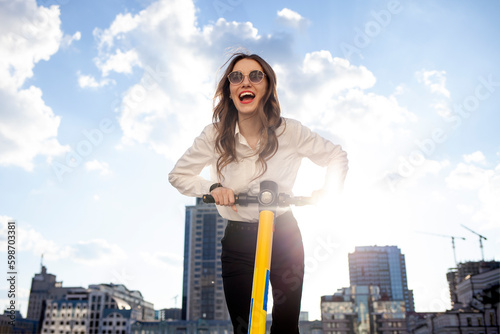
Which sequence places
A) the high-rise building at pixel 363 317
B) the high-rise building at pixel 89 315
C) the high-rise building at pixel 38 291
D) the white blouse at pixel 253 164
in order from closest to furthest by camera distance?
the white blouse at pixel 253 164 < the high-rise building at pixel 363 317 < the high-rise building at pixel 89 315 < the high-rise building at pixel 38 291

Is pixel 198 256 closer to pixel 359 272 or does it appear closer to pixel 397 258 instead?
pixel 359 272

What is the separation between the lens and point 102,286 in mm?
116062

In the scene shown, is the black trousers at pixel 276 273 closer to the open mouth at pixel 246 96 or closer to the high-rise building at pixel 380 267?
the open mouth at pixel 246 96

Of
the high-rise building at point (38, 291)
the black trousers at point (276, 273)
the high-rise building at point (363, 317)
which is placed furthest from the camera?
the high-rise building at point (38, 291)

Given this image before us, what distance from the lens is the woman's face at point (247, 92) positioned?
398cm

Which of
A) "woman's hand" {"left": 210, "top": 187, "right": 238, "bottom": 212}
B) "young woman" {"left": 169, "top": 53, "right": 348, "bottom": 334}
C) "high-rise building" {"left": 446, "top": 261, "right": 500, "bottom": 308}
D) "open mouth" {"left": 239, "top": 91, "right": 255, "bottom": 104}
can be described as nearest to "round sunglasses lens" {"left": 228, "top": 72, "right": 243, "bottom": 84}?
"young woman" {"left": 169, "top": 53, "right": 348, "bottom": 334}

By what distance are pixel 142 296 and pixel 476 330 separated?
10448 cm

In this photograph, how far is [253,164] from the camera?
3969 mm

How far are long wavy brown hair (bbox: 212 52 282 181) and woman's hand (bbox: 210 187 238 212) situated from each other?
478mm

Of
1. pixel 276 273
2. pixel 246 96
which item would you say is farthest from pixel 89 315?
pixel 246 96

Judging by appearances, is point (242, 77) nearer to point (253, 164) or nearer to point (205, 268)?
point (253, 164)

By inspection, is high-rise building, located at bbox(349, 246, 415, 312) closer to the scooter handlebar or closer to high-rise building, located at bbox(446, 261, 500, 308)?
high-rise building, located at bbox(446, 261, 500, 308)

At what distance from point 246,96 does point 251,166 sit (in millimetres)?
589

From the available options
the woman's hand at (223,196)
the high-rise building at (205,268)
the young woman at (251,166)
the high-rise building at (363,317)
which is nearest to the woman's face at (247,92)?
the young woman at (251,166)
